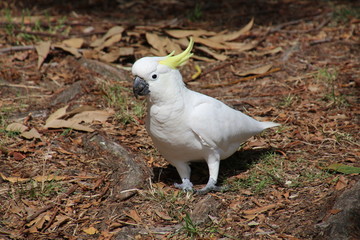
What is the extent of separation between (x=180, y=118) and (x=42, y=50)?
293 centimetres

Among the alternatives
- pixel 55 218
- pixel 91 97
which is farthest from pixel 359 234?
pixel 91 97

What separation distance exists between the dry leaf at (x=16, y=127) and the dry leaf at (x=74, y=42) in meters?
1.77

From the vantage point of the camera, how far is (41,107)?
14.4ft

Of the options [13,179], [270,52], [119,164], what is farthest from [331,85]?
[13,179]

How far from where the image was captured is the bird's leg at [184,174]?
3.16m

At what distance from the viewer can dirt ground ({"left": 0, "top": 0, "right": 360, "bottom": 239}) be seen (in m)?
2.86

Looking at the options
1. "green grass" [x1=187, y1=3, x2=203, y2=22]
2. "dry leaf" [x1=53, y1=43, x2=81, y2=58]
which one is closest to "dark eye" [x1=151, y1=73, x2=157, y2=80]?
"dry leaf" [x1=53, y1=43, x2=81, y2=58]

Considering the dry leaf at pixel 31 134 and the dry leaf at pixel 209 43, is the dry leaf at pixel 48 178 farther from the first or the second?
the dry leaf at pixel 209 43

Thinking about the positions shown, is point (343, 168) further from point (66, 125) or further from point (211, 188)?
point (66, 125)

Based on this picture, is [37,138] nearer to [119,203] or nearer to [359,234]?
[119,203]

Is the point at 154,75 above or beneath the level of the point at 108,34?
above

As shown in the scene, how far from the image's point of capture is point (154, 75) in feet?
9.17

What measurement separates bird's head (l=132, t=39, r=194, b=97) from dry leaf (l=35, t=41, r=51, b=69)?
2636 mm

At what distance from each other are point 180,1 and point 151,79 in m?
4.62
